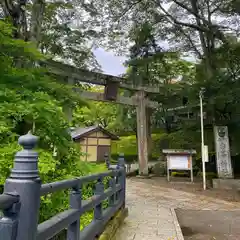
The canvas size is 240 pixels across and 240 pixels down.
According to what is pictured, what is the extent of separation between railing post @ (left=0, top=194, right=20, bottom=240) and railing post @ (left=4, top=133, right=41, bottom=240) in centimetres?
3

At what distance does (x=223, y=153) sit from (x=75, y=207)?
29.6 ft

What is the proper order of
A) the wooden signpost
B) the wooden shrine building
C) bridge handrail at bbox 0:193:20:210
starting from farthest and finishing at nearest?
the wooden shrine building
the wooden signpost
bridge handrail at bbox 0:193:20:210

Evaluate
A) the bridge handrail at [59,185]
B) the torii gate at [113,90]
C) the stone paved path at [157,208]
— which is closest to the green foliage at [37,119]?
the bridge handrail at [59,185]

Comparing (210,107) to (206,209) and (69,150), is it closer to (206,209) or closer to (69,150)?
(206,209)

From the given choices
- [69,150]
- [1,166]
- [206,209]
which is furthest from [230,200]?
[1,166]

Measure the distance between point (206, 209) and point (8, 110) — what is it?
16.8 ft

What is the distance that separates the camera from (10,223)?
1163mm

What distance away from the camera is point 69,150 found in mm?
3533

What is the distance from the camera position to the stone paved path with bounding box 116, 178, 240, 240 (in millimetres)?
3688

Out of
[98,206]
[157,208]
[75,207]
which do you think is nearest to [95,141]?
[157,208]

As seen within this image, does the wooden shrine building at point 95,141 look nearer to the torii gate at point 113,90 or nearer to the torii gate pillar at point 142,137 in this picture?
the torii gate pillar at point 142,137

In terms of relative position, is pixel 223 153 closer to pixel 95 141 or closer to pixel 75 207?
pixel 75 207

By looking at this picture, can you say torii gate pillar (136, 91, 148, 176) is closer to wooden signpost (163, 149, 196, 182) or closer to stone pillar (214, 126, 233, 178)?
wooden signpost (163, 149, 196, 182)

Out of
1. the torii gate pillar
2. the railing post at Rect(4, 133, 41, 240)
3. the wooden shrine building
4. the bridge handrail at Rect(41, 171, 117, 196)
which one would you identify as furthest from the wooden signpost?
the railing post at Rect(4, 133, 41, 240)
